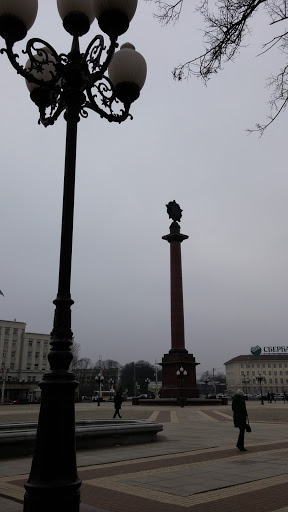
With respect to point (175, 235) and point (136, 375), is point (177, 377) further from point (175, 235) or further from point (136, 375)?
point (136, 375)

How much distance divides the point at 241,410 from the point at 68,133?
880 centimetres

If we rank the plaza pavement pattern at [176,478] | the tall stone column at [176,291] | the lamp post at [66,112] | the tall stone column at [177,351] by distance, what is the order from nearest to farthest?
the lamp post at [66,112]
the plaza pavement pattern at [176,478]
the tall stone column at [177,351]
the tall stone column at [176,291]

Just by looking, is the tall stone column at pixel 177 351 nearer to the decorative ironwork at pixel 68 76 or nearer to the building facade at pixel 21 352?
the decorative ironwork at pixel 68 76

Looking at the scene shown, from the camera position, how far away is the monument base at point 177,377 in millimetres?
39938

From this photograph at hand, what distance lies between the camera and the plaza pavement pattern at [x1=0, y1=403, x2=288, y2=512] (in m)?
5.88

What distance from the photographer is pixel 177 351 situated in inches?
1660

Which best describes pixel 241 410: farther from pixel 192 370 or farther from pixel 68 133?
pixel 192 370

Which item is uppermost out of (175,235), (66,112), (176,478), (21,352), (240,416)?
(175,235)

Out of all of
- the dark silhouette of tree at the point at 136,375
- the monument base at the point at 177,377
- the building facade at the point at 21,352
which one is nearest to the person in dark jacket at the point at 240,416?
the monument base at the point at 177,377

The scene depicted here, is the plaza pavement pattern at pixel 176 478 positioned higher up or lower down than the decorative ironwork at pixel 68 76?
lower down

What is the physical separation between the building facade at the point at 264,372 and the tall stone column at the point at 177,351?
106m

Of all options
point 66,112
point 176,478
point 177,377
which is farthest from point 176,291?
point 66,112

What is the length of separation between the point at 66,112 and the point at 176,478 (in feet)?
21.2

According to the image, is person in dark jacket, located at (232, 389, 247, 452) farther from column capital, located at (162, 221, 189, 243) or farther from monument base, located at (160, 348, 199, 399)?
column capital, located at (162, 221, 189, 243)
